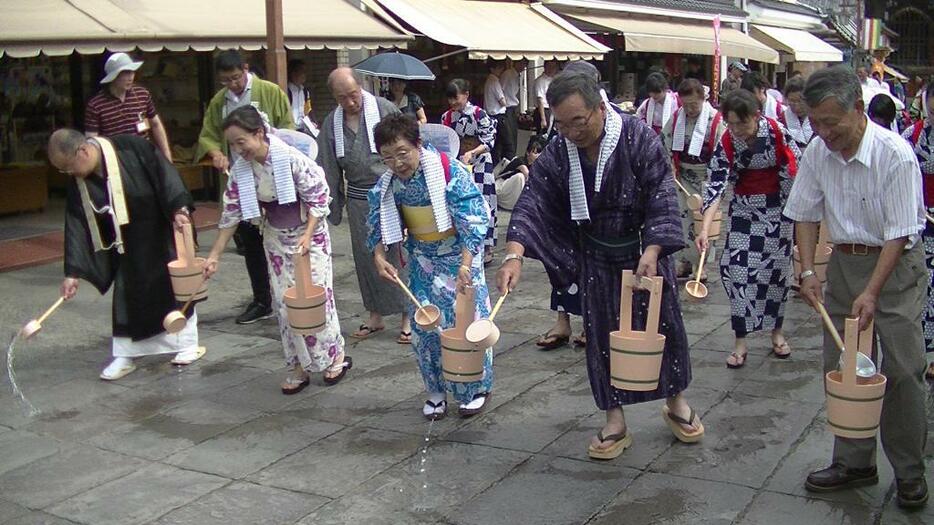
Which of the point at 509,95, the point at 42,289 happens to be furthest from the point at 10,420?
the point at 509,95

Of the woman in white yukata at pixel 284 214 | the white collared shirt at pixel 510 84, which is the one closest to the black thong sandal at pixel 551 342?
the woman in white yukata at pixel 284 214

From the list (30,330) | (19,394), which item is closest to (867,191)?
(30,330)

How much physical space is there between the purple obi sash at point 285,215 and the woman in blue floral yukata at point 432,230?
1.81 ft

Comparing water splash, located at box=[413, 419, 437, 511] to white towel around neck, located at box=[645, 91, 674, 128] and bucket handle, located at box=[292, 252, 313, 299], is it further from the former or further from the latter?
white towel around neck, located at box=[645, 91, 674, 128]

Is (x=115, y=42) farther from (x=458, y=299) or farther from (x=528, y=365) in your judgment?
(x=458, y=299)

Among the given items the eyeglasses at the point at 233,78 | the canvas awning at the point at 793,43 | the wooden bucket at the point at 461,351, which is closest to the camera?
the wooden bucket at the point at 461,351

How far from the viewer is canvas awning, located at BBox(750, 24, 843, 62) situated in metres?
25.6

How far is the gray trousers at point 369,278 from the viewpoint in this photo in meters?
6.66

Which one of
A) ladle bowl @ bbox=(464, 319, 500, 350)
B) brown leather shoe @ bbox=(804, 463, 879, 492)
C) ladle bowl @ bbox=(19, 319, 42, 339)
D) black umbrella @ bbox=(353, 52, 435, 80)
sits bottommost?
brown leather shoe @ bbox=(804, 463, 879, 492)

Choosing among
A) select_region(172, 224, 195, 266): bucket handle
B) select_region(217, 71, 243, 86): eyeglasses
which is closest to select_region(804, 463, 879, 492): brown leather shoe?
select_region(172, 224, 195, 266): bucket handle

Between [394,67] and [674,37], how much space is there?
9697 mm

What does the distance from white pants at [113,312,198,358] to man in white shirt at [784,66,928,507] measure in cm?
372

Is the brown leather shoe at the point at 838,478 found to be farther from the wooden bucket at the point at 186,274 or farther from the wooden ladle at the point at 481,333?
the wooden bucket at the point at 186,274

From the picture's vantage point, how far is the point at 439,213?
4914mm
